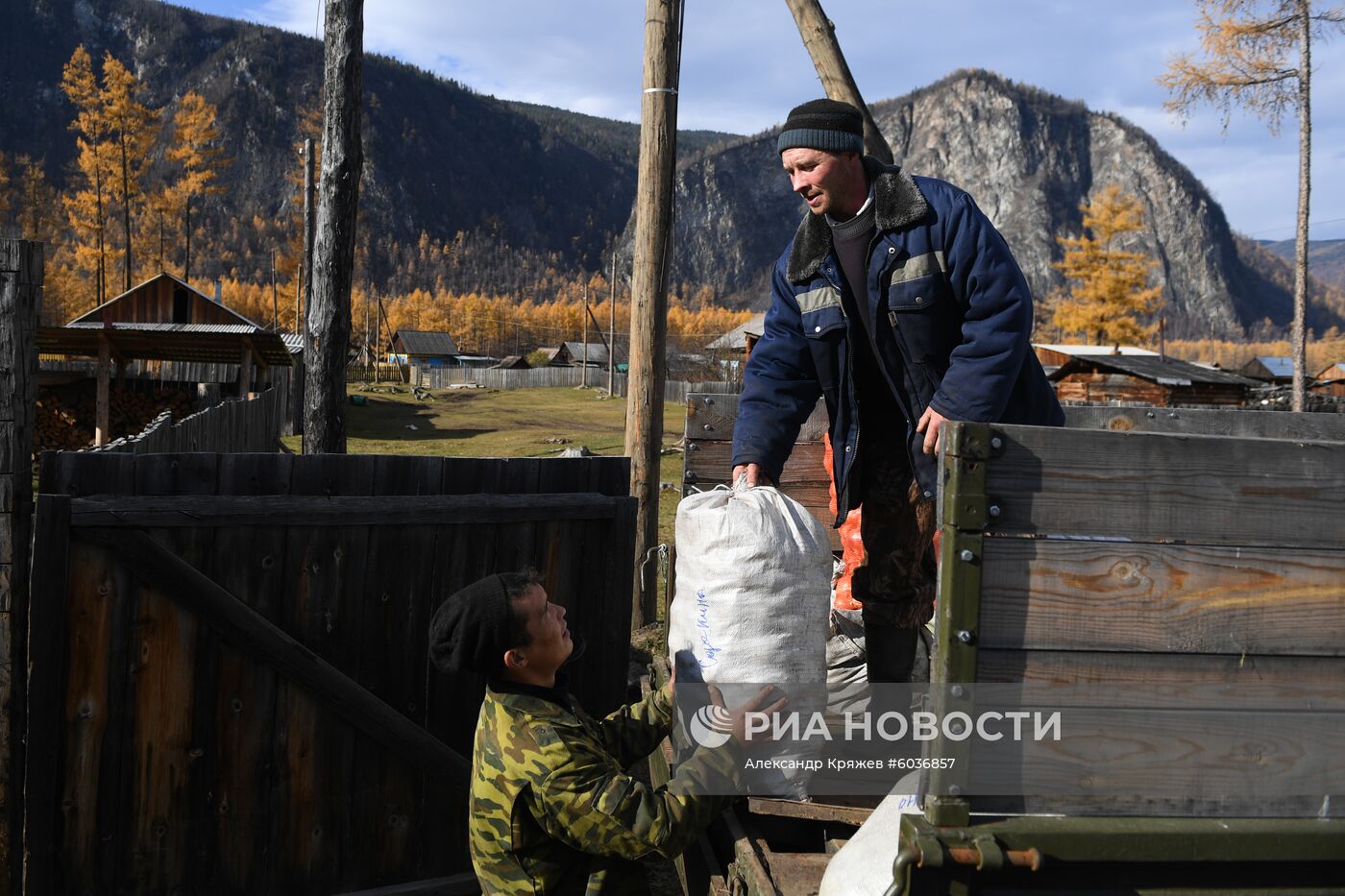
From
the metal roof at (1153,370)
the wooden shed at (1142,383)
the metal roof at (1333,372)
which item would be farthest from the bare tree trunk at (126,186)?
the metal roof at (1333,372)

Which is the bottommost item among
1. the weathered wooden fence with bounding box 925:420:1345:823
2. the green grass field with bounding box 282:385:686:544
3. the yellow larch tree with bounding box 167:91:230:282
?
the green grass field with bounding box 282:385:686:544

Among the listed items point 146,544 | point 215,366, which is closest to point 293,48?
point 215,366

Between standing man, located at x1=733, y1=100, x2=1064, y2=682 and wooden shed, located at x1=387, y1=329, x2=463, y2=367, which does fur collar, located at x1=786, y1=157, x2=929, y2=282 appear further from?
wooden shed, located at x1=387, y1=329, x2=463, y2=367

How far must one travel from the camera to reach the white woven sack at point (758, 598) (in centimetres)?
274

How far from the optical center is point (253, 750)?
12.0 feet

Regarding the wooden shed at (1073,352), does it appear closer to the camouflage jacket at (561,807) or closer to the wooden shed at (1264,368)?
the wooden shed at (1264,368)

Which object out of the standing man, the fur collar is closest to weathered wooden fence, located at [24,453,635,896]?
the standing man

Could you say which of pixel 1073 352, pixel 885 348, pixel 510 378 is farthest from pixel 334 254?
pixel 510 378

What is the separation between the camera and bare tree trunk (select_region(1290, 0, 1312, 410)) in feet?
68.7

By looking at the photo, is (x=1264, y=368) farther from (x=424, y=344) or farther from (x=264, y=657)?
(x=264, y=657)

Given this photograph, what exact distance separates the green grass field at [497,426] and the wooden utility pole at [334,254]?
5.24 metres

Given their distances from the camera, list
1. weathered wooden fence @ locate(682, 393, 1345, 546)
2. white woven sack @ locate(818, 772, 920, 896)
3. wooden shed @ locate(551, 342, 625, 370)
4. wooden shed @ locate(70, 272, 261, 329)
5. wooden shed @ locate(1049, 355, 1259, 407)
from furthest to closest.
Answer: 1. wooden shed @ locate(551, 342, 625, 370)
2. wooden shed @ locate(1049, 355, 1259, 407)
3. wooden shed @ locate(70, 272, 261, 329)
4. weathered wooden fence @ locate(682, 393, 1345, 546)
5. white woven sack @ locate(818, 772, 920, 896)

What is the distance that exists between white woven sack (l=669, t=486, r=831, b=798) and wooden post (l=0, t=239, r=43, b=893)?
2.37 metres

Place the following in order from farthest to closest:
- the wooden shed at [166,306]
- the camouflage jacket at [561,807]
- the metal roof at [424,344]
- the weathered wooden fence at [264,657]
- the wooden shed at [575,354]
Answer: the wooden shed at [575,354]
the metal roof at [424,344]
the wooden shed at [166,306]
the weathered wooden fence at [264,657]
the camouflage jacket at [561,807]
